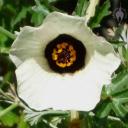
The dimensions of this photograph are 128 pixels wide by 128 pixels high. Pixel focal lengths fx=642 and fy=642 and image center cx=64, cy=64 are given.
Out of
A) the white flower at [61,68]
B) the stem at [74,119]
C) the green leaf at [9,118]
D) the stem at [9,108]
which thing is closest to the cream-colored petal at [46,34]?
the white flower at [61,68]

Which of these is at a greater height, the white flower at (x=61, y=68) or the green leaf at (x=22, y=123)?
the white flower at (x=61, y=68)

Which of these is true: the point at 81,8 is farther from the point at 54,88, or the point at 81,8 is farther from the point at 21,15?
the point at 21,15

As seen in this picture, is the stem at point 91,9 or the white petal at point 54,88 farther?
the stem at point 91,9

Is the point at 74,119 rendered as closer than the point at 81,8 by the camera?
No

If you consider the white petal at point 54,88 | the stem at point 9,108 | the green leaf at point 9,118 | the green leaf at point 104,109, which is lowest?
the green leaf at point 9,118

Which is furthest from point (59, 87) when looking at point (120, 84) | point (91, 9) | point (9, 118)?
point (9, 118)

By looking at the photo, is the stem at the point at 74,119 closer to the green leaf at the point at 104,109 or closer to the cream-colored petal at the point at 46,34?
the green leaf at the point at 104,109

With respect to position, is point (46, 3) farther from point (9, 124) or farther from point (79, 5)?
point (9, 124)

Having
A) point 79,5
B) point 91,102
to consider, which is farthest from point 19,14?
point 91,102
